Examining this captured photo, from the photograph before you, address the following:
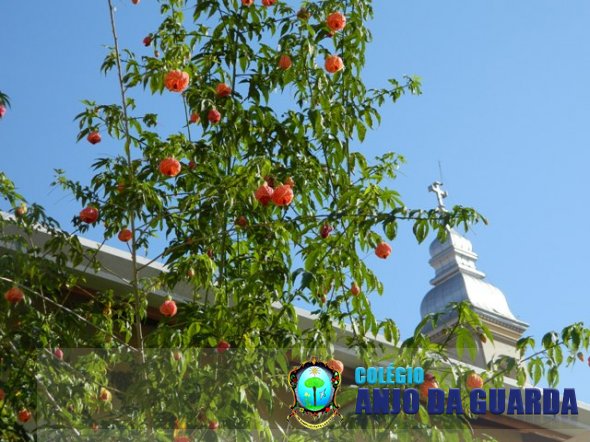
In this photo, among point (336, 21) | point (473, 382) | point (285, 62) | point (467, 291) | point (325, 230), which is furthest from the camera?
point (467, 291)

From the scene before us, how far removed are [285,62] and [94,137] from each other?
111 cm

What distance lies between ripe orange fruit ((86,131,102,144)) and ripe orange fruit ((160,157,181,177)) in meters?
0.74

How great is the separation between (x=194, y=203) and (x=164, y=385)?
908 millimetres

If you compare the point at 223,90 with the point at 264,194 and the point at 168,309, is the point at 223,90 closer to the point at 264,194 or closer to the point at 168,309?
the point at 264,194

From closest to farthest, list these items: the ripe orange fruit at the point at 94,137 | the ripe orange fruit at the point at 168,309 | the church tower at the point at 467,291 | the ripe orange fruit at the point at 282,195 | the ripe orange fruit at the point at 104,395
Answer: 1. the ripe orange fruit at the point at 282,195
2. the ripe orange fruit at the point at 104,395
3. the ripe orange fruit at the point at 168,309
4. the ripe orange fruit at the point at 94,137
5. the church tower at the point at 467,291

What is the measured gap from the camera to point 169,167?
11.6 ft

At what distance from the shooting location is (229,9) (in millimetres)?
4160

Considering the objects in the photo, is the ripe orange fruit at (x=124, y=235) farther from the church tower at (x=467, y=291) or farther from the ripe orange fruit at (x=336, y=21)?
the church tower at (x=467, y=291)

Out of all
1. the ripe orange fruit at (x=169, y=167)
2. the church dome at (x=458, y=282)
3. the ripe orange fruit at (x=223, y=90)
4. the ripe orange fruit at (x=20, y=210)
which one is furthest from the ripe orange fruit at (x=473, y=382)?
the church dome at (x=458, y=282)

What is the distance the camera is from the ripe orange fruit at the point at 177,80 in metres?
3.74

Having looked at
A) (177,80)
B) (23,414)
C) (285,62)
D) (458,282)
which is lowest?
(23,414)

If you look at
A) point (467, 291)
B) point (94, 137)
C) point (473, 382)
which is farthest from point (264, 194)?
point (467, 291)

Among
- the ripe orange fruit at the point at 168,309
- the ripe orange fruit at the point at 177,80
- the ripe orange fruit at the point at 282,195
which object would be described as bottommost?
the ripe orange fruit at the point at 168,309

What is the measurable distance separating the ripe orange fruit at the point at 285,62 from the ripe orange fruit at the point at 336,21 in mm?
313
